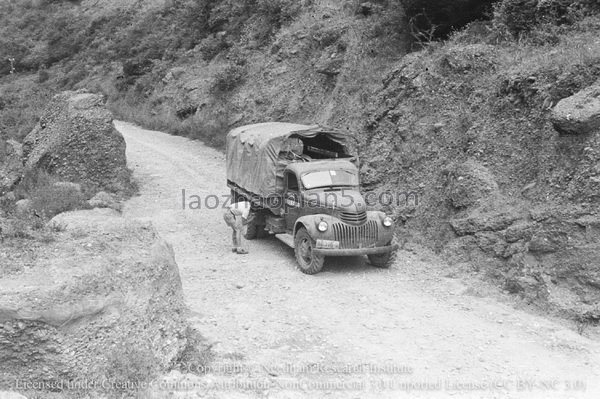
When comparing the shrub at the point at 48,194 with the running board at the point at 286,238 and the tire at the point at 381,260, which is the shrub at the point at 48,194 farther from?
the tire at the point at 381,260

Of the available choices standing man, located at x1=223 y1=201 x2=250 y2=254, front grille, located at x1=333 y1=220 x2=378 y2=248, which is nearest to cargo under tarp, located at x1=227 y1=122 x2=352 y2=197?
standing man, located at x1=223 y1=201 x2=250 y2=254

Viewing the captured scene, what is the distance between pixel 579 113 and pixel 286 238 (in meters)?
6.81

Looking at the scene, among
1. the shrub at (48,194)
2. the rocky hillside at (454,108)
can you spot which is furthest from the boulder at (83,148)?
the rocky hillside at (454,108)

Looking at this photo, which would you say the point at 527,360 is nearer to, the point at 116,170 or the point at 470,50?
the point at 470,50

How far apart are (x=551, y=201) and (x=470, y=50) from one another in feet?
18.7

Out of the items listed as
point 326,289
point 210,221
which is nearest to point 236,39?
point 210,221

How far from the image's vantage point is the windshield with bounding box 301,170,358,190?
13.1 meters

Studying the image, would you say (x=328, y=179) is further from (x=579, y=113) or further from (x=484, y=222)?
(x=579, y=113)

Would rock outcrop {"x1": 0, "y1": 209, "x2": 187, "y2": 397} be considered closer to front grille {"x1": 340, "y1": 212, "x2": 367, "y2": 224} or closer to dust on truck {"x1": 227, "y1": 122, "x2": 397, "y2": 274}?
dust on truck {"x1": 227, "y1": 122, "x2": 397, "y2": 274}

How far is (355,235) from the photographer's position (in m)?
12.2

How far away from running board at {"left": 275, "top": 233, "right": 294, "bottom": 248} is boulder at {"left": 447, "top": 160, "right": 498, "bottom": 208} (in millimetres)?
3692

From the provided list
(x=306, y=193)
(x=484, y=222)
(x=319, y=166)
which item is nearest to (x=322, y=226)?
(x=306, y=193)

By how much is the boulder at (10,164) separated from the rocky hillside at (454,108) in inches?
208

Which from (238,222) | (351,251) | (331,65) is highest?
(331,65)
